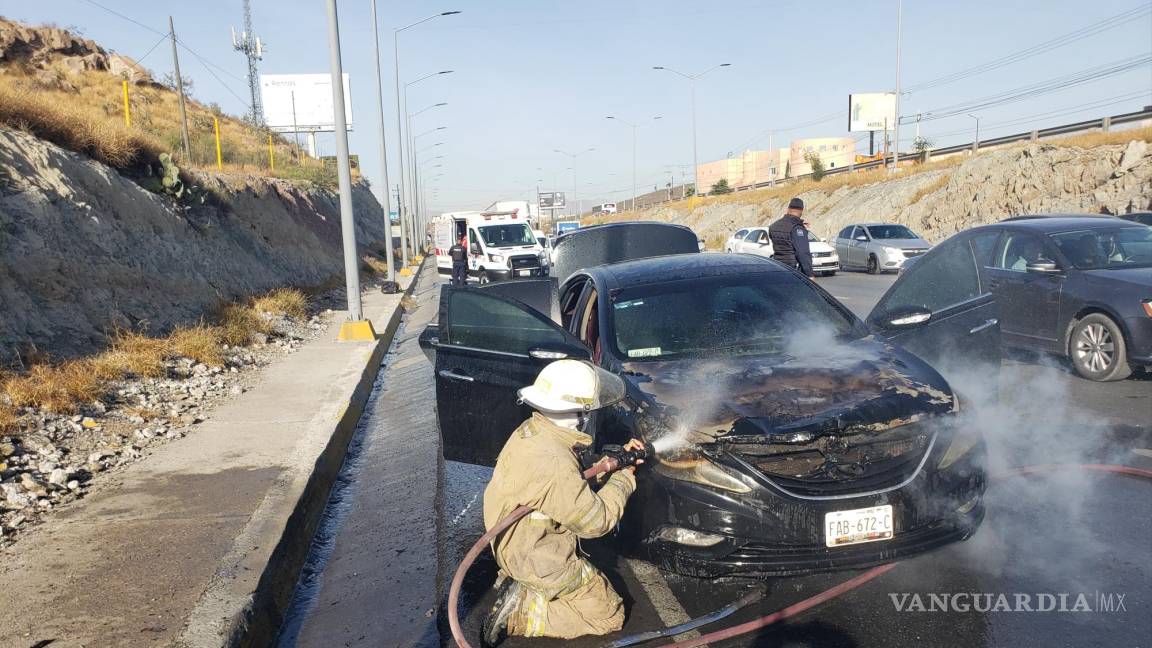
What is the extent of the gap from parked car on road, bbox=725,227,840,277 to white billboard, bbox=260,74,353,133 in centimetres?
3590

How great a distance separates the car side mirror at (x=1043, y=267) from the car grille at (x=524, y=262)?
19630 millimetres

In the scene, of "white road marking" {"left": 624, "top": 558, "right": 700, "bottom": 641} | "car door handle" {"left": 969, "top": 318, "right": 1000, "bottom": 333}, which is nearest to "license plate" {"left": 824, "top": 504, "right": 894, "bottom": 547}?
"white road marking" {"left": 624, "top": 558, "right": 700, "bottom": 641}

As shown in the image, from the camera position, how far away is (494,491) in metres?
3.47

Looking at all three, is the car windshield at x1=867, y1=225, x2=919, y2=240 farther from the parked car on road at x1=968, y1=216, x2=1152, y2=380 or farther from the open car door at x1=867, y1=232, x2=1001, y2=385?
the open car door at x1=867, y1=232, x2=1001, y2=385

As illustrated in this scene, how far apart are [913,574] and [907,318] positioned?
177cm

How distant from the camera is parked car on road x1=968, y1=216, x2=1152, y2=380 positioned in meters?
7.41

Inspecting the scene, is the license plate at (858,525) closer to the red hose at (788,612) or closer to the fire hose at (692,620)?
the red hose at (788,612)

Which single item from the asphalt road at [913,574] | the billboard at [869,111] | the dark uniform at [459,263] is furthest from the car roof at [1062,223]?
the billboard at [869,111]

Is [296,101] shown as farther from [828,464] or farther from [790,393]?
[828,464]

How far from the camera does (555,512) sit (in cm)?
329

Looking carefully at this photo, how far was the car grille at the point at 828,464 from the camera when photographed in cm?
349

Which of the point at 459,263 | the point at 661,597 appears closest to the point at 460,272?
the point at 459,263

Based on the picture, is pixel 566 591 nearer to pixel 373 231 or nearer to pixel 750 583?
pixel 750 583

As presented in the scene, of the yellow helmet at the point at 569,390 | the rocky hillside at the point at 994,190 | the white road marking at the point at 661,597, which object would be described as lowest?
the white road marking at the point at 661,597
